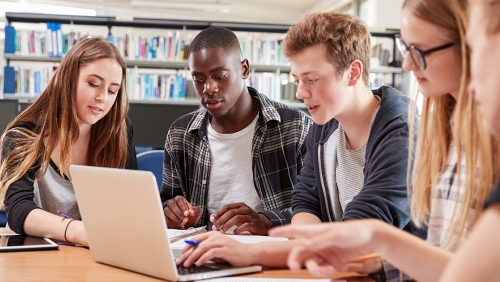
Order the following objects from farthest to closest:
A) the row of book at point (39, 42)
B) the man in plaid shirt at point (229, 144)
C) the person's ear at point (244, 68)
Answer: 1. the row of book at point (39, 42)
2. the person's ear at point (244, 68)
3. the man in plaid shirt at point (229, 144)

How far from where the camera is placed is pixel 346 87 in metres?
1.62

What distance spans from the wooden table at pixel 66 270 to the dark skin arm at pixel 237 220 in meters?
0.44

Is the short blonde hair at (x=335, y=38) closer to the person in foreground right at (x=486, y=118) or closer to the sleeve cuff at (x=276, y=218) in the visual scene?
the sleeve cuff at (x=276, y=218)

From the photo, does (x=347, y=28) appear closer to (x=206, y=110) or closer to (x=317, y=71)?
(x=317, y=71)

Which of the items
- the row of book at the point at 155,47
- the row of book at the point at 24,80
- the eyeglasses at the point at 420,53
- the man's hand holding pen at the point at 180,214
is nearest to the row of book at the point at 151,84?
the row of book at the point at 24,80

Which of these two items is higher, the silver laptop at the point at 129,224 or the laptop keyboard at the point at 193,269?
the silver laptop at the point at 129,224

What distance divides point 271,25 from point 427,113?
191 inches

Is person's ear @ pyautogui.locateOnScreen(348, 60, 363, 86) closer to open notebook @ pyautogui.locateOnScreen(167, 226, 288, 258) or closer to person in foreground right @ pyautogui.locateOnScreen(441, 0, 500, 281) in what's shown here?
open notebook @ pyautogui.locateOnScreen(167, 226, 288, 258)

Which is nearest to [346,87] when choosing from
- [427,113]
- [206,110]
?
[427,113]

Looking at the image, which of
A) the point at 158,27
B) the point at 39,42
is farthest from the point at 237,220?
the point at 39,42

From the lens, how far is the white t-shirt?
7.24ft

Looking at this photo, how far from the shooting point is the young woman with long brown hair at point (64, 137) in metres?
1.71

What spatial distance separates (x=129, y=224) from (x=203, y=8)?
9716 mm

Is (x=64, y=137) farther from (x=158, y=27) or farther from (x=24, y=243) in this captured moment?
(x=158, y=27)
